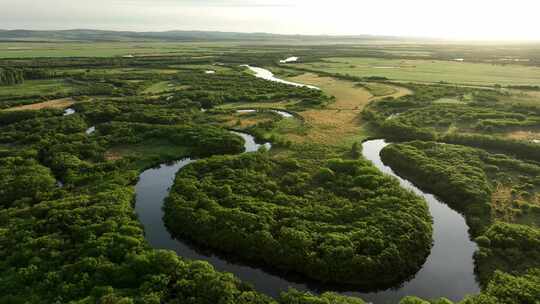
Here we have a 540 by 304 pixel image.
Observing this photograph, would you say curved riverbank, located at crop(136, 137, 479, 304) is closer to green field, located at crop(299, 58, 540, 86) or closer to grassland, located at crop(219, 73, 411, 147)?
grassland, located at crop(219, 73, 411, 147)

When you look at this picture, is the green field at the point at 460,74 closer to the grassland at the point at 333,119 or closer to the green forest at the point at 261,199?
the grassland at the point at 333,119

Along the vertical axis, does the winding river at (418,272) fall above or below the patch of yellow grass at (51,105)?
below

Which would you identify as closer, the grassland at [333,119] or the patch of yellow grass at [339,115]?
the patch of yellow grass at [339,115]

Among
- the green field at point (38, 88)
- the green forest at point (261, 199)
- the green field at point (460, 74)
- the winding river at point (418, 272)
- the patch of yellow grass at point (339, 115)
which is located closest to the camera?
the green forest at point (261, 199)

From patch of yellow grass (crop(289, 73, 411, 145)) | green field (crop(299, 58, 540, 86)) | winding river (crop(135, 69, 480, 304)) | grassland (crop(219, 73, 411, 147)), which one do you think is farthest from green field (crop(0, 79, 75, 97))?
green field (crop(299, 58, 540, 86))

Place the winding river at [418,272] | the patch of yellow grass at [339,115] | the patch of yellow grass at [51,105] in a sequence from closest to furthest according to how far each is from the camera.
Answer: the winding river at [418,272], the patch of yellow grass at [339,115], the patch of yellow grass at [51,105]

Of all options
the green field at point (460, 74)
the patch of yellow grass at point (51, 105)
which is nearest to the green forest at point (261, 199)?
the patch of yellow grass at point (51, 105)

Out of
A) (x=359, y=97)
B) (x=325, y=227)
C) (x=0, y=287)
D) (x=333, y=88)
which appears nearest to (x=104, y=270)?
(x=0, y=287)
